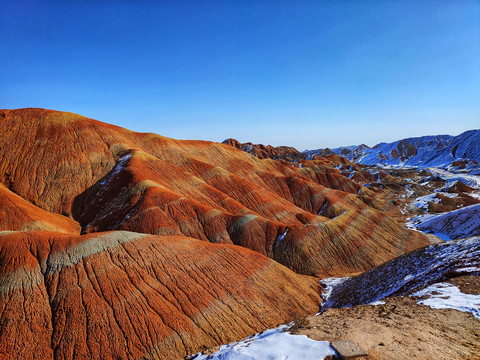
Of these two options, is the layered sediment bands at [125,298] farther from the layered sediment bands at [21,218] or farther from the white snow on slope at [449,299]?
the white snow on slope at [449,299]

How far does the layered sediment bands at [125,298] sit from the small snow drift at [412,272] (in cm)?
604

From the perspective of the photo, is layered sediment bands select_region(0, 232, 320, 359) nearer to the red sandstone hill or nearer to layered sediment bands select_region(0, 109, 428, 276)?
the red sandstone hill

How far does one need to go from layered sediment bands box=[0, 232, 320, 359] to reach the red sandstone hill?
0.11m

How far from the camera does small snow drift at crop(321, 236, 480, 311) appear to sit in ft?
69.1

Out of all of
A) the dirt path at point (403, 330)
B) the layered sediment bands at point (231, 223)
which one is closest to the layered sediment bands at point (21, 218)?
the layered sediment bands at point (231, 223)

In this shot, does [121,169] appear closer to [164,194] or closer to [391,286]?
[164,194]

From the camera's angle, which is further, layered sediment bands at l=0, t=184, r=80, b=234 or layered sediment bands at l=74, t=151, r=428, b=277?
layered sediment bands at l=74, t=151, r=428, b=277

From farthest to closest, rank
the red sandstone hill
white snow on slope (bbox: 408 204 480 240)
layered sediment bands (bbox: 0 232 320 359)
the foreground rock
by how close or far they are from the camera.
Result: white snow on slope (bbox: 408 204 480 240)
the red sandstone hill
layered sediment bands (bbox: 0 232 320 359)
the foreground rock

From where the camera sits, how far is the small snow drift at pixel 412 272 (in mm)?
21072

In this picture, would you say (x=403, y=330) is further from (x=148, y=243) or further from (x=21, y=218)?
(x=21, y=218)

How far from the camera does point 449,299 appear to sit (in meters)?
15.3

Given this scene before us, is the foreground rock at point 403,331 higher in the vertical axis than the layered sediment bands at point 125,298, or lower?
higher

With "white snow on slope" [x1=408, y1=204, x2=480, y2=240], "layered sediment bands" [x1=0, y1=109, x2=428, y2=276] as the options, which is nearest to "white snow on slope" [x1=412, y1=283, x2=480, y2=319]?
"layered sediment bands" [x1=0, y1=109, x2=428, y2=276]

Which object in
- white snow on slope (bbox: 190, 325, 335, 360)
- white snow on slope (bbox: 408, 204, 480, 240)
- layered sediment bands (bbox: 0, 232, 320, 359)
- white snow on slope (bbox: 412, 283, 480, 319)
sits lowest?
white snow on slope (bbox: 408, 204, 480, 240)
